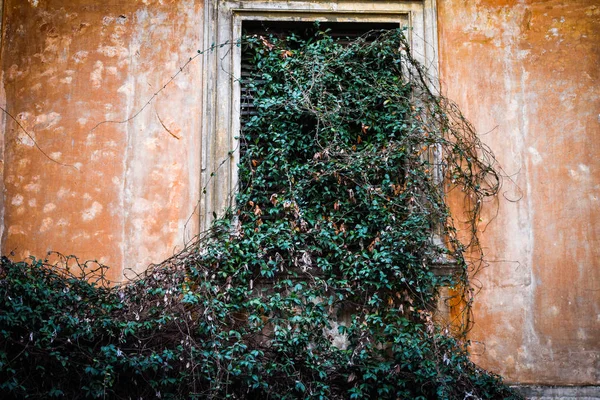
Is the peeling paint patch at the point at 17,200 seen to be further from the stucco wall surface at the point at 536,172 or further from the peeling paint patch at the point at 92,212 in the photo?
the stucco wall surface at the point at 536,172

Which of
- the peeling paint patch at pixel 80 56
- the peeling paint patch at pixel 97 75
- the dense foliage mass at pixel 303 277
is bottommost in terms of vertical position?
the dense foliage mass at pixel 303 277

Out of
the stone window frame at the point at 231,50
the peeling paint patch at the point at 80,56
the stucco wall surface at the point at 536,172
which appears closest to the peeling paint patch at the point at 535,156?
the stucco wall surface at the point at 536,172

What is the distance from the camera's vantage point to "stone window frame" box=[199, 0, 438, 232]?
22.2 ft

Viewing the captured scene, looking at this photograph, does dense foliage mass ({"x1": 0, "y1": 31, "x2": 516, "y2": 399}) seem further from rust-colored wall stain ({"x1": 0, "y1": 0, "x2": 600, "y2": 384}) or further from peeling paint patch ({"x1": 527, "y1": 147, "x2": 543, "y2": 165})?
peeling paint patch ({"x1": 527, "y1": 147, "x2": 543, "y2": 165})

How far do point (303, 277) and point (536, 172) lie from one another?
227cm

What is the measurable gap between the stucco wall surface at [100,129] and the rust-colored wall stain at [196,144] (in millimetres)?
11

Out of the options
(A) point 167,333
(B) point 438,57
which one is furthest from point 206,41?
(A) point 167,333

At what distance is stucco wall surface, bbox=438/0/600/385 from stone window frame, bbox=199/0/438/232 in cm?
21

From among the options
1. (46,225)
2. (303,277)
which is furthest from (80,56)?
(303,277)

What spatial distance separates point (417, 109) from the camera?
695 cm

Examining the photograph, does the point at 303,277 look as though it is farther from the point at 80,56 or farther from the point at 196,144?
the point at 80,56

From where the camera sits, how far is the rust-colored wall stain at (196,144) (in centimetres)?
661

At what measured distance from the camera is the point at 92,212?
6.68 meters

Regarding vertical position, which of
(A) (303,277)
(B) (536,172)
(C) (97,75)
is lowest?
(A) (303,277)
